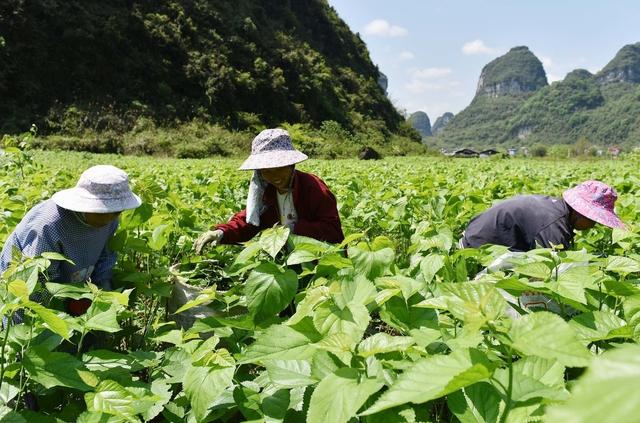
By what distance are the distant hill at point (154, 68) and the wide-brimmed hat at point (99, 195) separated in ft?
80.0

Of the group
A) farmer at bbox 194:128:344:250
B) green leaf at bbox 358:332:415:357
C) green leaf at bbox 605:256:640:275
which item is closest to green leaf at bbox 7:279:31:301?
green leaf at bbox 358:332:415:357

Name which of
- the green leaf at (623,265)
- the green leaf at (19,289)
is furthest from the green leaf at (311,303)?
the green leaf at (623,265)

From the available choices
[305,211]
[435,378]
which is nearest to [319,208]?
[305,211]

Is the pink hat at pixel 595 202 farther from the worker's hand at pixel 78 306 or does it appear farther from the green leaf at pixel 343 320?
the worker's hand at pixel 78 306

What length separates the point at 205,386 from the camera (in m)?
1.15

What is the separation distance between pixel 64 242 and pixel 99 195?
1.02 ft

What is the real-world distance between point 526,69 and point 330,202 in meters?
220

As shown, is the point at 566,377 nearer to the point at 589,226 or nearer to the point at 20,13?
the point at 589,226

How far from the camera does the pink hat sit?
262 cm

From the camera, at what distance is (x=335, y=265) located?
1637 millimetres

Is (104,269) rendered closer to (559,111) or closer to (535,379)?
(535,379)

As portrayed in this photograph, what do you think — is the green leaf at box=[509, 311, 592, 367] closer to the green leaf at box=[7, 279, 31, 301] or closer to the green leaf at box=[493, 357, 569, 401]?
the green leaf at box=[493, 357, 569, 401]

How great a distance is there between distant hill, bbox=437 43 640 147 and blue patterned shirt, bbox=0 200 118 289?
137855 millimetres

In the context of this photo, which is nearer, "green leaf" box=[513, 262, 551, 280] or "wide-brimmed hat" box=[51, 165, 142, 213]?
"green leaf" box=[513, 262, 551, 280]
